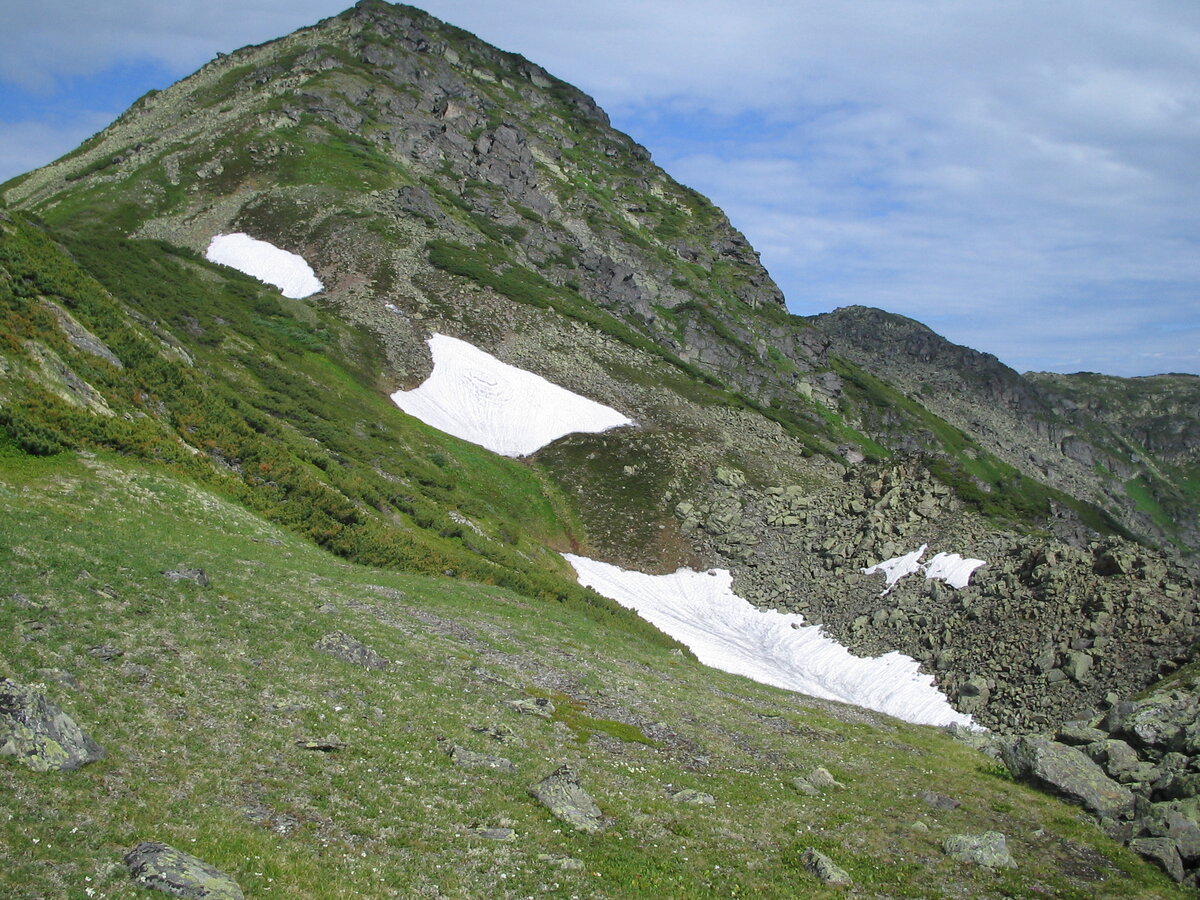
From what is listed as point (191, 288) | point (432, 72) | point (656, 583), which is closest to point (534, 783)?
point (656, 583)

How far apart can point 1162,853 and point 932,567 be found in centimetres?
3454

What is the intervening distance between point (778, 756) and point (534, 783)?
941cm

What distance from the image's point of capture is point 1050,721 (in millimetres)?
34438

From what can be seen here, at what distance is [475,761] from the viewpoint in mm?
15578

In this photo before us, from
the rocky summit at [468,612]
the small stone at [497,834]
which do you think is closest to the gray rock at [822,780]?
the rocky summit at [468,612]

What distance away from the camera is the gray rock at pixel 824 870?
13581mm

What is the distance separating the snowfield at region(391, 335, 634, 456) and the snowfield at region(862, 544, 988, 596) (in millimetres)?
Result: 28554

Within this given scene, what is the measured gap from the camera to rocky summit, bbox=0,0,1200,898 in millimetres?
12367

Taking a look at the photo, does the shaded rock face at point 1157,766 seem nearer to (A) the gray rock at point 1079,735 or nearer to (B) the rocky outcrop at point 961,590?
(A) the gray rock at point 1079,735

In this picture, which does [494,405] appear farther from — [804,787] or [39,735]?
[39,735]

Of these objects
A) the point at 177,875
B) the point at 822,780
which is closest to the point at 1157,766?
the point at 822,780

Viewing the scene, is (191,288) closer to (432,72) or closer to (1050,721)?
(1050,721)

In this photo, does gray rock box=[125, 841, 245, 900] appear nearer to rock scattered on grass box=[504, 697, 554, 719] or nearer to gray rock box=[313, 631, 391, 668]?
gray rock box=[313, 631, 391, 668]

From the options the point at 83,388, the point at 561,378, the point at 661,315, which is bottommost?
the point at 83,388
